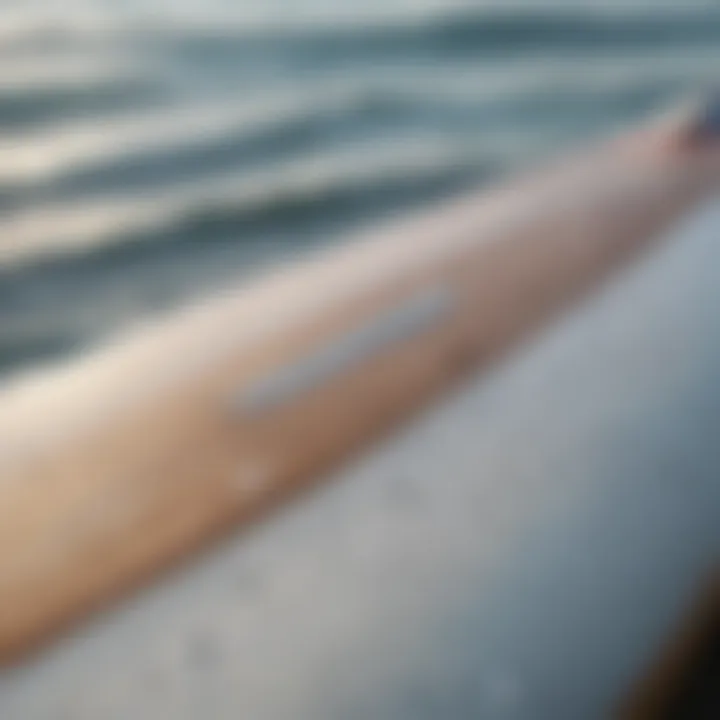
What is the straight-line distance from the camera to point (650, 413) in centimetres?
70

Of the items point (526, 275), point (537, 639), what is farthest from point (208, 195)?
point (537, 639)

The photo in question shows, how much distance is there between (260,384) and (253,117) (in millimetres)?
420

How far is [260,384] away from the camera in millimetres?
683

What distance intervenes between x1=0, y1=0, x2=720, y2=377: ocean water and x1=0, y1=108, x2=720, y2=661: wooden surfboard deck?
0.31ft

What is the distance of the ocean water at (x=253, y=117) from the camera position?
0.88 meters

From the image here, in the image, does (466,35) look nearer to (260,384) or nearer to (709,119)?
(709,119)

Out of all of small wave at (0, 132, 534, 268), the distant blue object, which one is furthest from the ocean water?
the distant blue object

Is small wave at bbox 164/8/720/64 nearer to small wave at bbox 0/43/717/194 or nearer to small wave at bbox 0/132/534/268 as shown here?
small wave at bbox 0/43/717/194

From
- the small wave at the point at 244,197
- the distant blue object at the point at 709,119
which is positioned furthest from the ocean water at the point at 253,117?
the distant blue object at the point at 709,119

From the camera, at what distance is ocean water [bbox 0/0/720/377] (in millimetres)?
884

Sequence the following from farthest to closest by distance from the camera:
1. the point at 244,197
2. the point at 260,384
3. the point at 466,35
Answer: the point at 466,35 → the point at 244,197 → the point at 260,384

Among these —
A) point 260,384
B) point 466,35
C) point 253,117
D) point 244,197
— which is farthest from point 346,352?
point 466,35

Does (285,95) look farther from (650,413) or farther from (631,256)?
(650,413)

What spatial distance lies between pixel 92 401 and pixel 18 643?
15 cm
